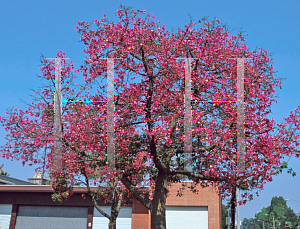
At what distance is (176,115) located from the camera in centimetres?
1233

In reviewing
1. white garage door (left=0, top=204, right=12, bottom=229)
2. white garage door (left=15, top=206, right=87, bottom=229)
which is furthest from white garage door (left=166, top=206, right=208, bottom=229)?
white garage door (left=0, top=204, right=12, bottom=229)

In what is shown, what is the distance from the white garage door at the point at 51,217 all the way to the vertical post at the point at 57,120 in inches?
865

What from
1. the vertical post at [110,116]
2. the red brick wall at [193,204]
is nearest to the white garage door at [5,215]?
A: the red brick wall at [193,204]

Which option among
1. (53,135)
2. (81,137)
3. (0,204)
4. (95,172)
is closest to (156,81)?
(81,137)

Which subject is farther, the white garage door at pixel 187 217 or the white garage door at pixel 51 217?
the white garage door at pixel 51 217

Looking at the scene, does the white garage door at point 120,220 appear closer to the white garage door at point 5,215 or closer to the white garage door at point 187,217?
the white garage door at point 187,217

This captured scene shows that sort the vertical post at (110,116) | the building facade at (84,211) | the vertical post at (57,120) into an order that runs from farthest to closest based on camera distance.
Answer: the building facade at (84,211) → the vertical post at (57,120) → the vertical post at (110,116)

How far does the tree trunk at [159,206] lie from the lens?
45.5ft

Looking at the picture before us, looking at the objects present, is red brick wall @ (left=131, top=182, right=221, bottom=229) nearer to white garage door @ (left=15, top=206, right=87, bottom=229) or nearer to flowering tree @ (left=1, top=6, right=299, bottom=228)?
white garage door @ (left=15, top=206, right=87, bottom=229)

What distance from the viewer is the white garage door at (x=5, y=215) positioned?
37.7 metres

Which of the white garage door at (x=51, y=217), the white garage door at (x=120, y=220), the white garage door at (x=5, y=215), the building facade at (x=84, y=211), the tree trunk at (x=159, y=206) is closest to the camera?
the tree trunk at (x=159, y=206)

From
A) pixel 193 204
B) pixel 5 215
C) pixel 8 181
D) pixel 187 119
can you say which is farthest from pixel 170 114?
pixel 8 181

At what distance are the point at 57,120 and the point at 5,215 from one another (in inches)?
1121

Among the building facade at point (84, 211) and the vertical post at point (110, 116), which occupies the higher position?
the vertical post at point (110, 116)
